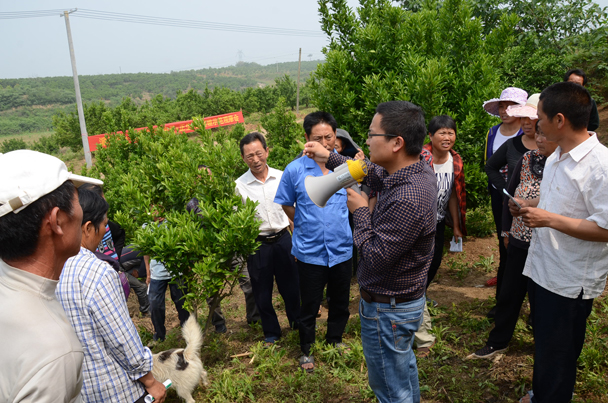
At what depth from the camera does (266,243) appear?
3982 millimetres

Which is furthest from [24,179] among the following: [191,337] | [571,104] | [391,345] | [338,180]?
[571,104]

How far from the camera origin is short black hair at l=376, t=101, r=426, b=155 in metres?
2.09

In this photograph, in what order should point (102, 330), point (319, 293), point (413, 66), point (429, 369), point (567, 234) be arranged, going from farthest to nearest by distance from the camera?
point (413, 66)
point (319, 293)
point (429, 369)
point (567, 234)
point (102, 330)

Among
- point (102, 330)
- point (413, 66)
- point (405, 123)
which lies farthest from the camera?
point (413, 66)

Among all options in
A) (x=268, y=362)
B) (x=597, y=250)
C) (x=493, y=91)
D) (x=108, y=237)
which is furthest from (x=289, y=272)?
(x=493, y=91)

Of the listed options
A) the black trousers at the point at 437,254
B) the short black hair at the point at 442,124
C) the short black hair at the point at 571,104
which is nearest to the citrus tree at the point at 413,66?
the short black hair at the point at 442,124

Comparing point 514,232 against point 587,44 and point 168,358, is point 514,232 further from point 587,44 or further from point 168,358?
point 587,44

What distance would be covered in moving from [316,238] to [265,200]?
2.87 ft

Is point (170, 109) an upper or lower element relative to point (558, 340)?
lower

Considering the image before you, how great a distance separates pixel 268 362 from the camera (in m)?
3.62

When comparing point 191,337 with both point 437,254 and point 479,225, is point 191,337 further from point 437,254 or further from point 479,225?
point 479,225

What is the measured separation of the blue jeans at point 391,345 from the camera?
2.20 meters

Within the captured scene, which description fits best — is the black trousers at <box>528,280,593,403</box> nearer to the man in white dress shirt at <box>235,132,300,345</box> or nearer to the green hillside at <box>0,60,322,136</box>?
the man in white dress shirt at <box>235,132,300,345</box>

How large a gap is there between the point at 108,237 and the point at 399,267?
10.7 ft
